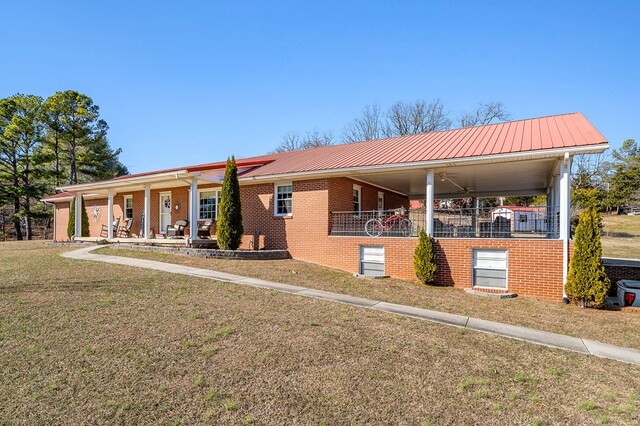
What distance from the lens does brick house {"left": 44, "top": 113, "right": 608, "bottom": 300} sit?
391 inches

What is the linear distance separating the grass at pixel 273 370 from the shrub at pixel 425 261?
4.20 metres

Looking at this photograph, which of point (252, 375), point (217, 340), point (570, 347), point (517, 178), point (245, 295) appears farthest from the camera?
point (517, 178)

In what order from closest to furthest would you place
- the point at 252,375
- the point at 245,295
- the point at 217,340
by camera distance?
the point at 252,375 → the point at 217,340 → the point at 245,295

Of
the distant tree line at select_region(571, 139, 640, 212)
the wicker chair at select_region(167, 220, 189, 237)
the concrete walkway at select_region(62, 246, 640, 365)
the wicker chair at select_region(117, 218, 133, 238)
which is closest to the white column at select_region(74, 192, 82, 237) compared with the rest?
the wicker chair at select_region(117, 218, 133, 238)

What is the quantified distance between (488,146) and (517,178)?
13.9 feet

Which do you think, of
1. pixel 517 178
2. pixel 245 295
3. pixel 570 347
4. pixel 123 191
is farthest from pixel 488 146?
pixel 123 191

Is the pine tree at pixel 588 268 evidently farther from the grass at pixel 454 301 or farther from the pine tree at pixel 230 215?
the pine tree at pixel 230 215

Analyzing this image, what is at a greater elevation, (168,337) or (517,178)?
(517,178)

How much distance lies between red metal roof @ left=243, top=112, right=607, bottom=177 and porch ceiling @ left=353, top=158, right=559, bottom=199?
1.92 ft

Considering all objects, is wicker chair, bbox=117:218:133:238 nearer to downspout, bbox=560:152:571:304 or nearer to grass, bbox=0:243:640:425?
grass, bbox=0:243:640:425

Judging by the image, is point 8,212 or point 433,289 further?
point 8,212

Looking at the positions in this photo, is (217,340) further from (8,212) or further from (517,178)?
(8,212)

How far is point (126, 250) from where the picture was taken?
14.8 meters

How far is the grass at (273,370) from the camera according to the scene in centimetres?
389
